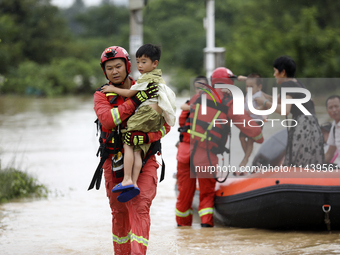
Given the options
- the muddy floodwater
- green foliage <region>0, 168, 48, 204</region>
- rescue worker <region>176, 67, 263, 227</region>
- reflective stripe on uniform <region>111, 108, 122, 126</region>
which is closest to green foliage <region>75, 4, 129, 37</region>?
the muddy floodwater

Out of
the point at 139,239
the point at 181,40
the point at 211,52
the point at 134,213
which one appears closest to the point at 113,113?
the point at 134,213

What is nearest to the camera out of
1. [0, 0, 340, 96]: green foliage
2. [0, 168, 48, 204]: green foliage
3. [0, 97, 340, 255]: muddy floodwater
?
[0, 97, 340, 255]: muddy floodwater

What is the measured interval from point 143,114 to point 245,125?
6.96ft

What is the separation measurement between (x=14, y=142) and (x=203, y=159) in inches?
350

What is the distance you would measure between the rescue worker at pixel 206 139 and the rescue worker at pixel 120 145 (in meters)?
1.67

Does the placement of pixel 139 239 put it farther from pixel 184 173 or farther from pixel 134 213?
pixel 184 173

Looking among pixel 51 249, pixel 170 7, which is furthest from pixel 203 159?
pixel 170 7

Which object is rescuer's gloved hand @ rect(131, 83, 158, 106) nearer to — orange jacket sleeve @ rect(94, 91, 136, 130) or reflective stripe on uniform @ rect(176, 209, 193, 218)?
orange jacket sleeve @ rect(94, 91, 136, 130)

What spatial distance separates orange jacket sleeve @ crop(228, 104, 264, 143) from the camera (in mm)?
5738

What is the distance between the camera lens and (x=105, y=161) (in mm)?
4074

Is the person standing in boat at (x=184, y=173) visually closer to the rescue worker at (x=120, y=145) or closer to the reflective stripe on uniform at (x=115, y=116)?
the rescue worker at (x=120, y=145)

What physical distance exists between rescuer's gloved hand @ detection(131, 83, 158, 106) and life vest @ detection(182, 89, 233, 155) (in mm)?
1864

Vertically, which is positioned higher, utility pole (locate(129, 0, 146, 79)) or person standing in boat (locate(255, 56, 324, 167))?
utility pole (locate(129, 0, 146, 79))

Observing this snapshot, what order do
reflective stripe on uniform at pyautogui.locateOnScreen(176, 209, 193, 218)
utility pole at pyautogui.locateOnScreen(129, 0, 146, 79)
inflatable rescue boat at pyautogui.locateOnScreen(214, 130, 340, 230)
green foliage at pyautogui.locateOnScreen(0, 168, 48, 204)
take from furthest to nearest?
utility pole at pyautogui.locateOnScreen(129, 0, 146, 79), green foliage at pyautogui.locateOnScreen(0, 168, 48, 204), reflective stripe on uniform at pyautogui.locateOnScreen(176, 209, 193, 218), inflatable rescue boat at pyautogui.locateOnScreen(214, 130, 340, 230)
